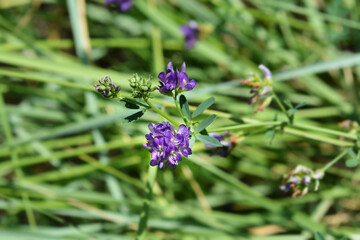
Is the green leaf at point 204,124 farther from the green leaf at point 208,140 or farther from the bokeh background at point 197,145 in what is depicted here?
the bokeh background at point 197,145

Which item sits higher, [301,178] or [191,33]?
[191,33]

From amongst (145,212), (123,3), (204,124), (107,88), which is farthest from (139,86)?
(123,3)

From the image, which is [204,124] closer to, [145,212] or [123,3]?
[145,212]

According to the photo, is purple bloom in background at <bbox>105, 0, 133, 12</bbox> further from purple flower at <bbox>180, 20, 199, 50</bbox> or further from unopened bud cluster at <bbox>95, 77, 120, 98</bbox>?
unopened bud cluster at <bbox>95, 77, 120, 98</bbox>

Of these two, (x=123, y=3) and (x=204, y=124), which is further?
(x=123, y=3)

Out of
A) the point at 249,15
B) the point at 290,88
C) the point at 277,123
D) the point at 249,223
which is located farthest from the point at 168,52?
the point at 277,123

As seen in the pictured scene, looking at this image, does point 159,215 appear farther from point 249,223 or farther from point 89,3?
point 89,3

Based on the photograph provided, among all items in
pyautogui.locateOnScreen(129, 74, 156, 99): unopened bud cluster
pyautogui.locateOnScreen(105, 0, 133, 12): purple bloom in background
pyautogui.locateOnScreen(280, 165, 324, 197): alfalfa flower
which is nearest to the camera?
pyautogui.locateOnScreen(129, 74, 156, 99): unopened bud cluster

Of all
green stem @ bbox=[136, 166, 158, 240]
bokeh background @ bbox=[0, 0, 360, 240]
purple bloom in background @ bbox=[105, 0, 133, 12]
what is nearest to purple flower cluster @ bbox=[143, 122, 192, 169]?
green stem @ bbox=[136, 166, 158, 240]
